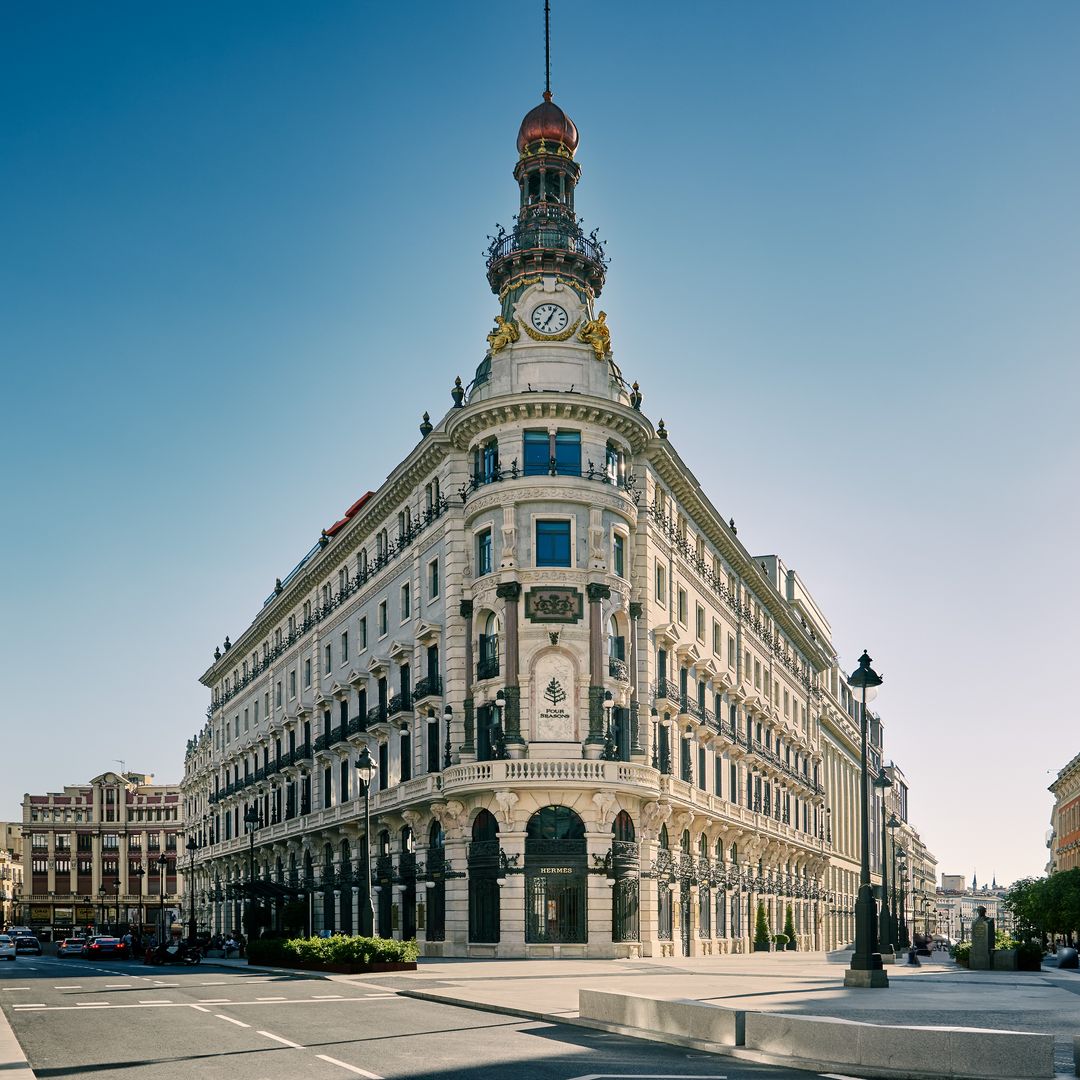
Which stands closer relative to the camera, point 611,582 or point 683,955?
point 611,582

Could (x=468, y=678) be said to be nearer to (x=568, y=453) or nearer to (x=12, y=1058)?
(x=568, y=453)

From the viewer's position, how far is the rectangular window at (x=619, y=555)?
49.1 m

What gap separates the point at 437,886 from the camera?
164 ft

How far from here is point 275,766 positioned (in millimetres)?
76750

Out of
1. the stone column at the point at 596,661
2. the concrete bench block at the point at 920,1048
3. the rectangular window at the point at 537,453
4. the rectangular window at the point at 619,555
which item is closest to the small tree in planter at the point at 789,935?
the stone column at the point at 596,661

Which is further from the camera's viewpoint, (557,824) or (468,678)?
(468,678)

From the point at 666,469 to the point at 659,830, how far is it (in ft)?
47.2

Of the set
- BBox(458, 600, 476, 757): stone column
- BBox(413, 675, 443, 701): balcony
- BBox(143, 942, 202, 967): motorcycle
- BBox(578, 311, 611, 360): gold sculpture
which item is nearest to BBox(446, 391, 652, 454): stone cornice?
BBox(578, 311, 611, 360): gold sculpture

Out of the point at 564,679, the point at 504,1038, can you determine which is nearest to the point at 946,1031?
the point at 504,1038

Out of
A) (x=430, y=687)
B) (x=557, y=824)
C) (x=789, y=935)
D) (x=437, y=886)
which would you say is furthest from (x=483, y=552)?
(x=789, y=935)

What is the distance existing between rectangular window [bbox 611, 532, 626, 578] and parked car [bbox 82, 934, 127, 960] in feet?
99.9

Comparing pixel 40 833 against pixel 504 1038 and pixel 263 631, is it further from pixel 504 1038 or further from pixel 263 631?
pixel 504 1038

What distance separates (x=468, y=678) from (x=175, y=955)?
1430 cm

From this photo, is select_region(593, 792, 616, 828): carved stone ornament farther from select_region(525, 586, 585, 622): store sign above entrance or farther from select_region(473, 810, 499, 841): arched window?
select_region(525, 586, 585, 622): store sign above entrance
